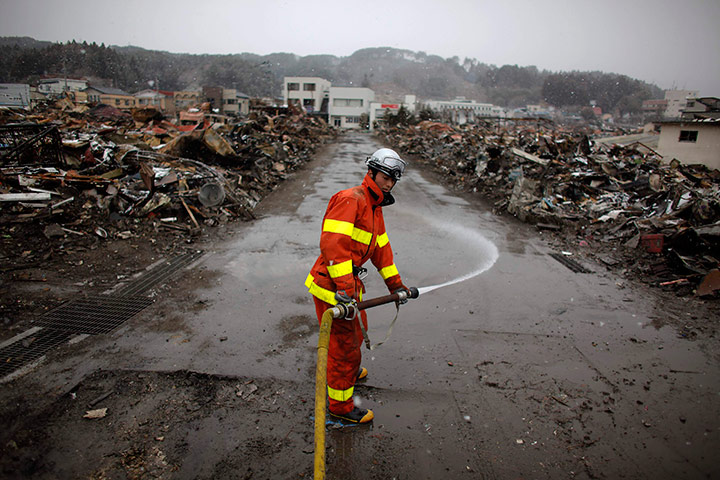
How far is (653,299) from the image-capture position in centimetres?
546

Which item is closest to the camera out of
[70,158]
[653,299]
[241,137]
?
[653,299]

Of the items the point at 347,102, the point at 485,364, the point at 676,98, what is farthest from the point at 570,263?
the point at 676,98

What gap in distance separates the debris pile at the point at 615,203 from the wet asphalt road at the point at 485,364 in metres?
1.20

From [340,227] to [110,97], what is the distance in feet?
218

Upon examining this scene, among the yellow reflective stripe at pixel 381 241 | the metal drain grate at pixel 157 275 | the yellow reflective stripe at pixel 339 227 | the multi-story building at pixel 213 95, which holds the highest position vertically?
the multi-story building at pixel 213 95

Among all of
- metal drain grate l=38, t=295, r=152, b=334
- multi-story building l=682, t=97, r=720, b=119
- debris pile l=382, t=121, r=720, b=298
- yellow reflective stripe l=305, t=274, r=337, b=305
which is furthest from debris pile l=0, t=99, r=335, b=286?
multi-story building l=682, t=97, r=720, b=119

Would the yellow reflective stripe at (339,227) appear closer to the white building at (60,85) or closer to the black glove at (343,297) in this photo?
the black glove at (343,297)

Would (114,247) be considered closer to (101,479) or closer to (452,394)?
(101,479)

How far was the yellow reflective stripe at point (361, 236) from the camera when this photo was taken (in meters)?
2.90

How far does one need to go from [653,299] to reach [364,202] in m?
5.07

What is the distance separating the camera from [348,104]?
64.5 metres

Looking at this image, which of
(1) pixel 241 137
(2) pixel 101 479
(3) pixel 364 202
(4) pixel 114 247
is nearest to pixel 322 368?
(3) pixel 364 202

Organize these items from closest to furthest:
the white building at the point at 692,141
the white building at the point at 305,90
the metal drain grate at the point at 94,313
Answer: the metal drain grate at the point at 94,313 → the white building at the point at 692,141 → the white building at the point at 305,90

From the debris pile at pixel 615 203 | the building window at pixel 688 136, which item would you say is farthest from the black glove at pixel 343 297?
the building window at pixel 688 136
